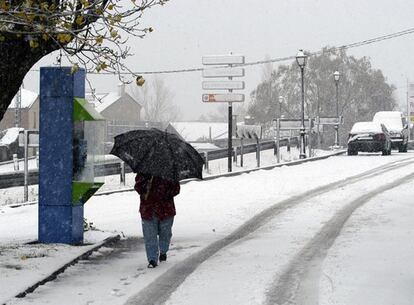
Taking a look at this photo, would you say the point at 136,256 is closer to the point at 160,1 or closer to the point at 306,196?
the point at 160,1

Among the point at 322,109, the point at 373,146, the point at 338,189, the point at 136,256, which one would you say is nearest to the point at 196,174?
the point at 136,256

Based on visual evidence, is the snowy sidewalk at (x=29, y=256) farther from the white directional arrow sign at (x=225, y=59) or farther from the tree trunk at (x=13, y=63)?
the white directional arrow sign at (x=225, y=59)

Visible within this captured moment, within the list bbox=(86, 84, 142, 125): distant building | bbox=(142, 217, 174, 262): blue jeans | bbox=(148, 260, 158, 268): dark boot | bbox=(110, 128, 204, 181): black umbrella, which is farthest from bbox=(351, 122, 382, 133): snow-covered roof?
bbox=(86, 84, 142, 125): distant building

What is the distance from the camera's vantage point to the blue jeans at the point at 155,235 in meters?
9.38

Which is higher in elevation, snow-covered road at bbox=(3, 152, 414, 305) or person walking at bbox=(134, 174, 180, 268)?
person walking at bbox=(134, 174, 180, 268)

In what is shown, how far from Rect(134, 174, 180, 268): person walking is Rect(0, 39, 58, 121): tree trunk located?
6.73 feet

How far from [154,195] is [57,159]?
7.04 feet

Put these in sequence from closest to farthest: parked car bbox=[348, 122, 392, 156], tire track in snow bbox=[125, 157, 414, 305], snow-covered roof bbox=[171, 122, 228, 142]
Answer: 1. tire track in snow bbox=[125, 157, 414, 305]
2. parked car bbox=[348, 122, 392, 156]
3. snow-covered roof bbox=[171, 122, 228, 142]

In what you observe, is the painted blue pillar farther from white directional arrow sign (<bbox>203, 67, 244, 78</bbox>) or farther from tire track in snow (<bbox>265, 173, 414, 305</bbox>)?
white directional arrow sign (<bbox>203, 67, 244, 78</bbox>)

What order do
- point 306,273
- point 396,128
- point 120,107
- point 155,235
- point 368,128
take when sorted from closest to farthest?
point 306,273, point 155,235, point 368,128, point 396,128, point 120,107

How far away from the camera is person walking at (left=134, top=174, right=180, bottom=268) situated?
9.41 meters

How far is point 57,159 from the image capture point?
10.9 meters

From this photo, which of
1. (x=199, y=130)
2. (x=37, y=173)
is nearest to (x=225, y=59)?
(x=37, y=173)

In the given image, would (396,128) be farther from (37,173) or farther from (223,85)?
(37,173)
